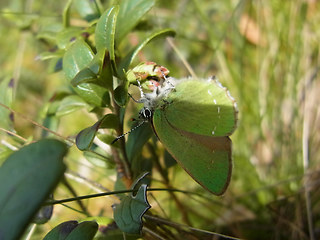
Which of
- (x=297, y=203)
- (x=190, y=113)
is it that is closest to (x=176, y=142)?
(x=190, y=113)

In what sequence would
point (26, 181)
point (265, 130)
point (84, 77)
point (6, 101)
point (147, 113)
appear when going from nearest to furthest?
point (26, 181) → point (84, 77) → point (147, 113) → point (6, 101) → point (265, 130)

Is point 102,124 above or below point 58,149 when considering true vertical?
above

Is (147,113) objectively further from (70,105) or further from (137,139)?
(70,105)

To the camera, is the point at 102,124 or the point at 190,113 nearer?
the point at 102,124

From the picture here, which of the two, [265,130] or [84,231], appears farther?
[265,130]

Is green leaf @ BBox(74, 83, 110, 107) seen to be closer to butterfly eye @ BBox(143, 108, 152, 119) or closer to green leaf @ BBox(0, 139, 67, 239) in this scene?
butterfly eye @ BBox(143, 108, 152, 119)

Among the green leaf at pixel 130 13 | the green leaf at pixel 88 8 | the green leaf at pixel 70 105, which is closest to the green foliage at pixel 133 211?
the green leaf at pixel 70 105

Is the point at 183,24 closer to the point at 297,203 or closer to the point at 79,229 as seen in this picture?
the point at 297,203

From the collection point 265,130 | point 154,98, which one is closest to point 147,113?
point 154,98
